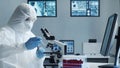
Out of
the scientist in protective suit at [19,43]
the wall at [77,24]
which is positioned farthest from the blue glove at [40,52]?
the wall at [77,24]

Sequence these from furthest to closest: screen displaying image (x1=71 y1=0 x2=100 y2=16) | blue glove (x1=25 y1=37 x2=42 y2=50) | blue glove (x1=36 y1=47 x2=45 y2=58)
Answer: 1. screen displaying image (x1=71 y1=0 x2=100 y2=16)
2. blue glove (x1=36 y1=47 x2=45 y2=58)
3. blue glove (x1=25 y1=37 x2=42 y2=50)

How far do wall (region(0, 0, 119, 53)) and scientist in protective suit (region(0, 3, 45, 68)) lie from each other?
384 cm

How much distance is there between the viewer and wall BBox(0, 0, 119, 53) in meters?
5.78

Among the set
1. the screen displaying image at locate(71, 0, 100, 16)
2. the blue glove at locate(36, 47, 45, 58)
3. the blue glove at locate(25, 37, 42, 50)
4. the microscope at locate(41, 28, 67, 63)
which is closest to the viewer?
the blue glove at locate(25, 37, 42, 50)

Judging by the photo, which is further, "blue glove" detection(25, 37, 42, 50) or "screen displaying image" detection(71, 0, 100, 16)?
"screen displaying image" detection(71, 0, 100, 16)

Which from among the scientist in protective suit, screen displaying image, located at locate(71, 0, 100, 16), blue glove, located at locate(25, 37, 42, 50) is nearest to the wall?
screen displaying image, located at locate(71, 0, 100, 16)

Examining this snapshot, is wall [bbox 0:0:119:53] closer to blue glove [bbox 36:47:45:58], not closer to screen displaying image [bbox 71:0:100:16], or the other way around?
screen displaying image [bbox 71:0:100:16]

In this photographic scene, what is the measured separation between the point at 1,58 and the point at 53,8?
162 inches

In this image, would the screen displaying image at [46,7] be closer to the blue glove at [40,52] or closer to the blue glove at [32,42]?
the blue glove at [40,52]

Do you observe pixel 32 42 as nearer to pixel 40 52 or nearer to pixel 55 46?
pixel 40 52

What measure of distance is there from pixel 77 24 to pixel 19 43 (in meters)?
4.12

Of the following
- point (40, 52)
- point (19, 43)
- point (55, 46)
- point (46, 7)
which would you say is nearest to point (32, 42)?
point (19, 43)

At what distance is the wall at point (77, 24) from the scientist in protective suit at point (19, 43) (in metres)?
3.84

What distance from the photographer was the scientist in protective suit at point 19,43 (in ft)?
5.69
